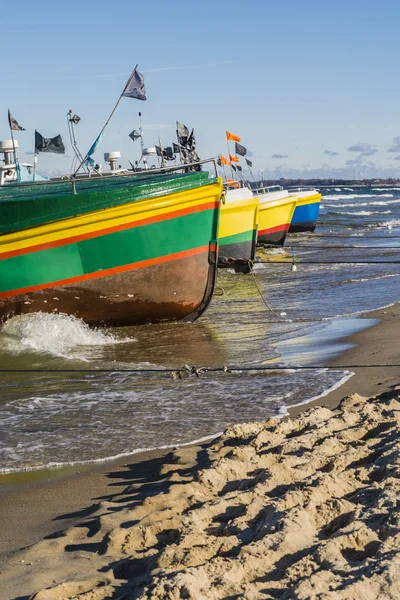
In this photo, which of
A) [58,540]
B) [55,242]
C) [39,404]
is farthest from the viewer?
[55,242]

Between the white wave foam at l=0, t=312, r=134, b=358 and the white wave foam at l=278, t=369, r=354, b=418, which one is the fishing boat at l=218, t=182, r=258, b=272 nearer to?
the white wave foam at l=0, t=312, r=134, b=358

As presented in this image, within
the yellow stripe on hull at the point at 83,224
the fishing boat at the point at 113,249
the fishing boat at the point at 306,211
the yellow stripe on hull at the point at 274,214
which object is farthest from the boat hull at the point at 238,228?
the fishing boat at the point at 306,211

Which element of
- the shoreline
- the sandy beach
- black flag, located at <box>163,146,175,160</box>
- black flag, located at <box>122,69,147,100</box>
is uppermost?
black flag, located at <box>122,69,147,100</box>

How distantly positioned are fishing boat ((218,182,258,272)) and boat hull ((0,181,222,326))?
7.25 meters

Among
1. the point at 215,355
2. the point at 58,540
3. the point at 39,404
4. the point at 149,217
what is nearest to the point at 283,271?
the point at 149,217

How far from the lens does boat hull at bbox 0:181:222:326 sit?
9922mm

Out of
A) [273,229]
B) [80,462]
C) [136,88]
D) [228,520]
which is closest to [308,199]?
[273,229]

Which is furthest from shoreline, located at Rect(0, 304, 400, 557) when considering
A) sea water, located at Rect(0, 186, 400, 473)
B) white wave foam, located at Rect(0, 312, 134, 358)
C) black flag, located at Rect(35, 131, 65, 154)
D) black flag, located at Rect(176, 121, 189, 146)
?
black flag, located at Rect(176, 121, 189, 146)

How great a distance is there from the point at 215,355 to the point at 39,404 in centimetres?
242

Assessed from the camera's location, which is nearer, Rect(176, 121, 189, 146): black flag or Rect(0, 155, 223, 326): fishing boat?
Rect(0, 155, 223, 326): fishing boat

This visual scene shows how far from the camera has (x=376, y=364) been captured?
25.4 ft

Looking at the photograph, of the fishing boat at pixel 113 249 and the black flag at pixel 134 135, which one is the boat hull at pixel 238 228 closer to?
the black flag at pixel 134 135

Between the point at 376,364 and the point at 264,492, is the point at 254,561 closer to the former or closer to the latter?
the point at 264,492

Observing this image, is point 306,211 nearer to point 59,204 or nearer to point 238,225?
point 238,225
